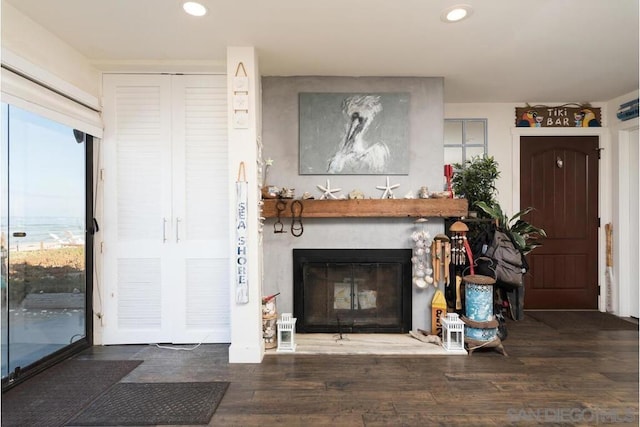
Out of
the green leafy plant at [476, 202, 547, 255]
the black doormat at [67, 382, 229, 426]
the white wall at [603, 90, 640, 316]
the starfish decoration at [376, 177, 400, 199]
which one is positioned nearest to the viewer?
the black doormat at [67, 382, 229, 426]

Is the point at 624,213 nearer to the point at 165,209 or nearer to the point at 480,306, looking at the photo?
the point at 480,306

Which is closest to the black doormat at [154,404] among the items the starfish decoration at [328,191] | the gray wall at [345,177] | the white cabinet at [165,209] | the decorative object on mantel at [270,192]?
the white cabinet at [165,209]

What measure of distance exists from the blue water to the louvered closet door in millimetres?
783

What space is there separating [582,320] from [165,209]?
433cm

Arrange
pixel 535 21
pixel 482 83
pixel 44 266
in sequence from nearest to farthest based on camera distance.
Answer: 1. pixel 535 21
2. pixel 44 266
3. pixel 482 83

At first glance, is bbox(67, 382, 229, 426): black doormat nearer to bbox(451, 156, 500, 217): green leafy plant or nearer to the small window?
bbox(451, 156, 500, 217): green leafy plant

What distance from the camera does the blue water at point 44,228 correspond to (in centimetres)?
211

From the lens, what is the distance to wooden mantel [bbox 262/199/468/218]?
273 cm

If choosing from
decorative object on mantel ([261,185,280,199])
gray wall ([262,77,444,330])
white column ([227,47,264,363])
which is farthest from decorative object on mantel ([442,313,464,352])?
decorative object on mantel ([261,185,280,199])

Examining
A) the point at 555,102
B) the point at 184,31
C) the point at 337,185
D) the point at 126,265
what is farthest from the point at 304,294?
the point at 555,102

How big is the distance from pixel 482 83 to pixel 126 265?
3.72m

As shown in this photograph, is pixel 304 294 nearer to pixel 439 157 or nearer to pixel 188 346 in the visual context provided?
pixel 188 346

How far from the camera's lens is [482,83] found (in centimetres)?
309

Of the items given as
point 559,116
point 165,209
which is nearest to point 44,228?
point 165,209
